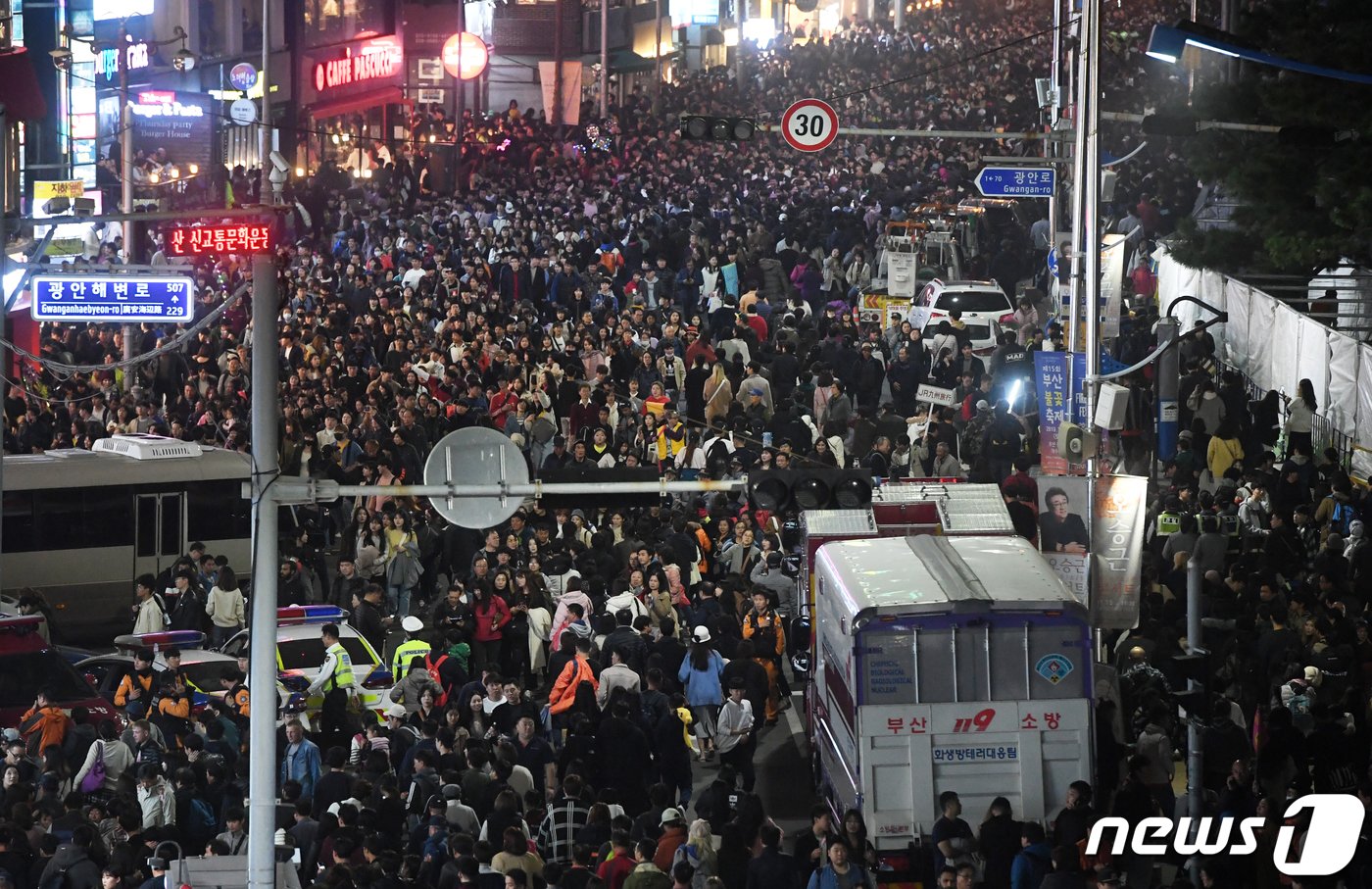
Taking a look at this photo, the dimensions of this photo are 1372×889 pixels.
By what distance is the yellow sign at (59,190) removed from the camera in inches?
1682

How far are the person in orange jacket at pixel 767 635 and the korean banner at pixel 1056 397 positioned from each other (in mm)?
3633

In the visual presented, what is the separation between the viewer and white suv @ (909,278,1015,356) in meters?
33.4

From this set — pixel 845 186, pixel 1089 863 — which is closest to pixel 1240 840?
pixel 1089 863

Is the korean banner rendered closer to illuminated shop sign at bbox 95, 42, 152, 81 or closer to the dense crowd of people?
the dense crowd of people

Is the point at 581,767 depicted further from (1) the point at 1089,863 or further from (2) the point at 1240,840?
(2) the point at 1240,840

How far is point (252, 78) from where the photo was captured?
189 ft

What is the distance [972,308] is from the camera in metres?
34.1

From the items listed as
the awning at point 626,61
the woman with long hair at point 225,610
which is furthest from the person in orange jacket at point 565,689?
the awning at point 626,61

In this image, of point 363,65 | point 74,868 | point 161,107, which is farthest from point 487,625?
point 363,65

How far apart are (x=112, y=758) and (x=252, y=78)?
44.0 meters

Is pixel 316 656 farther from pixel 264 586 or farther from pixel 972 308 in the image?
pixel 972 308

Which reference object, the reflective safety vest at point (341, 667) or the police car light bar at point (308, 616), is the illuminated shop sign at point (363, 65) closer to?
the police car light bar at point (308, 616)

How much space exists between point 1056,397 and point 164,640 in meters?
9.19

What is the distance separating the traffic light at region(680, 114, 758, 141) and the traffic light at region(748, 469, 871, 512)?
10.9 meters
